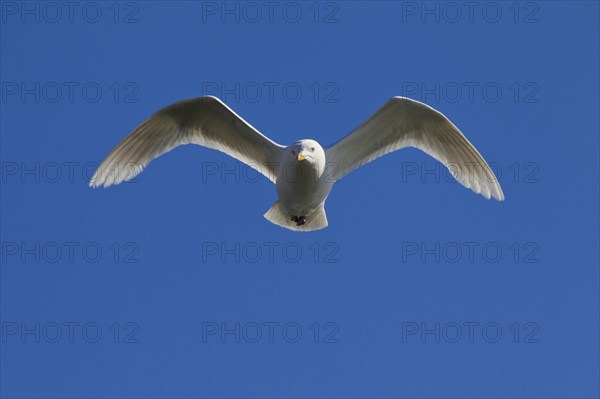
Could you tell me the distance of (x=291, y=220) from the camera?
13633mm

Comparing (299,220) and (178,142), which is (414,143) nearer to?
(299,220)

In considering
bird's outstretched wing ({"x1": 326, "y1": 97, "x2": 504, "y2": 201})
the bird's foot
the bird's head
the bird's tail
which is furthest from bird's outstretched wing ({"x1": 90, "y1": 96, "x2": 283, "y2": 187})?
bird's outstretched wing ({"x1": 326, "y1": 97, "x2": 504, "y2": 201})

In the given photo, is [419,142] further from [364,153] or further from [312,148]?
[312,148]

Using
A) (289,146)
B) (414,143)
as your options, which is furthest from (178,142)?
(414,143)

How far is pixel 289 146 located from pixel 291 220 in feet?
4.50

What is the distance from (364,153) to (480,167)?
1742mm

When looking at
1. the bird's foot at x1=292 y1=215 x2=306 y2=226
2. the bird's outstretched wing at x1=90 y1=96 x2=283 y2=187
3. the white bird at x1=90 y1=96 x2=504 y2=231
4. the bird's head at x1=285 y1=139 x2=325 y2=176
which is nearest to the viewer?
the bird's head at x1=285 y1=139 x2=325 y2=176

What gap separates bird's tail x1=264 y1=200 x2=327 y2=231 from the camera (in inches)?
536

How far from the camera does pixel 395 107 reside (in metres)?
Result: 12.9

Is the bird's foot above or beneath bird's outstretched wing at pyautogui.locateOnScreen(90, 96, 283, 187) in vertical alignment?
beneath

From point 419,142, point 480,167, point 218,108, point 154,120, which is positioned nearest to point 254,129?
point 218,108

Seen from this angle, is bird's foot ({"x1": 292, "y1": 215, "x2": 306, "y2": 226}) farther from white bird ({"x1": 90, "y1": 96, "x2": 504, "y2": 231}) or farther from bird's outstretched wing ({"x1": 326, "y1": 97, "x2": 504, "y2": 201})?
bird's outstretched wing ({"x1": 326, "y1": 97, "x2": 504, "y2": 201})

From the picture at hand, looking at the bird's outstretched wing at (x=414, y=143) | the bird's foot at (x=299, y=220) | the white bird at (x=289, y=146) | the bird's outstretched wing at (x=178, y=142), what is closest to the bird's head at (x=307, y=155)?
the white bird at (x=289, y=146)

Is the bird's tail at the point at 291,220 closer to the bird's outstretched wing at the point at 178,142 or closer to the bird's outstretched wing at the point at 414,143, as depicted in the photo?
the bird's outstretched wing at the point at 178,142
